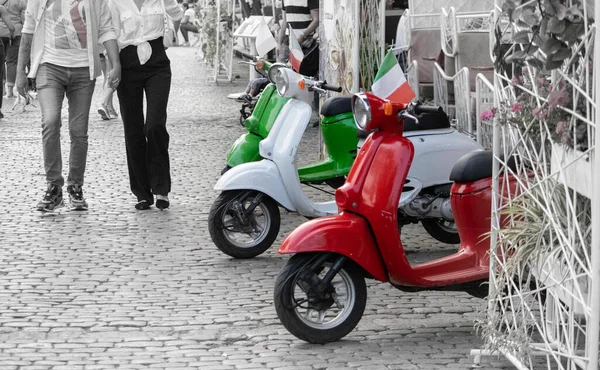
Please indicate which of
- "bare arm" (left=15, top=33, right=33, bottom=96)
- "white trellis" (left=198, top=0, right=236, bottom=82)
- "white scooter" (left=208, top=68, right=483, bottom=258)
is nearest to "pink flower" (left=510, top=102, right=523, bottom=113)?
"white scooter" (left=208, top=68, right=483, bottom=258)

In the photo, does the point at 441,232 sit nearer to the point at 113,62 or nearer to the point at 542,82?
the point at 113,62

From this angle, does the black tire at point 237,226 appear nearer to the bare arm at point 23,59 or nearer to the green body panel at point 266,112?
the green body panel at point 266,112

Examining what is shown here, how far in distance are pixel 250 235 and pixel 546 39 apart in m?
3.99

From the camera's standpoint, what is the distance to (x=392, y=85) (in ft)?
21.0

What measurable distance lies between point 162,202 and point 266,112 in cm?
121

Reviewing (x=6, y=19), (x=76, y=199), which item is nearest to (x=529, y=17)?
(x=76, y=199)

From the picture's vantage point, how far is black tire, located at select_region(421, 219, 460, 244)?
8.35 m

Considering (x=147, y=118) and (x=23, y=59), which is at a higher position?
(x=23, y=59)

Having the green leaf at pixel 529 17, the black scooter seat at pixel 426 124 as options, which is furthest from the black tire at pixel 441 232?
the green leaf at pixel 529 17

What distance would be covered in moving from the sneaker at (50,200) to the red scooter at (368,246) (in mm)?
3743

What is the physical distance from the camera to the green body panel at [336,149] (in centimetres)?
870

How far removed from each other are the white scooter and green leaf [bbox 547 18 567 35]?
3.62 m

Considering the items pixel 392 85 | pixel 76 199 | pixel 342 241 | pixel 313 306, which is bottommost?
pixel 76 199

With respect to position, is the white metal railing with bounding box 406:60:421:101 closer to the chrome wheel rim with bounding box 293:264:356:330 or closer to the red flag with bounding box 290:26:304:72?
the red flag with bounding box 290:26:304:72
